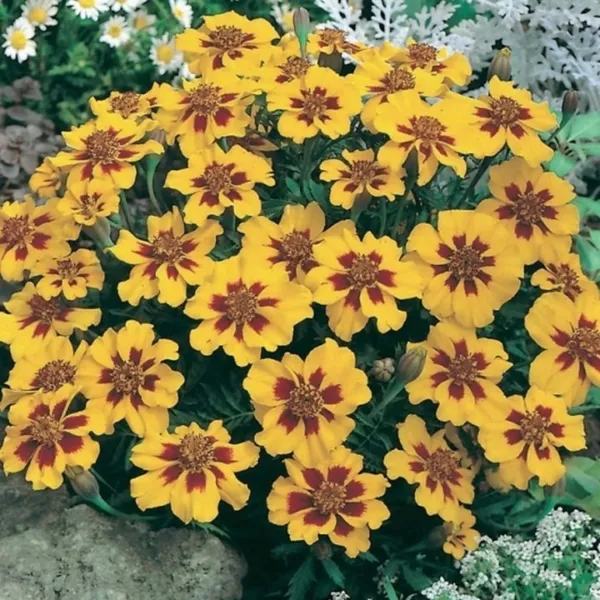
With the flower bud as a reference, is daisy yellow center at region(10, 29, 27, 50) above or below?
below

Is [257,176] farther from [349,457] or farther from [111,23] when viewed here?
[111,23]

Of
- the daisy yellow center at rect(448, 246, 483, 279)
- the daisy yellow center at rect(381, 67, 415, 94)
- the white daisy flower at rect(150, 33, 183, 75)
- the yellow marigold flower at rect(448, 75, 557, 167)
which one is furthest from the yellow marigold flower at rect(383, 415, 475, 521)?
the white daisy flower at rect(150, 33, 183, 75)

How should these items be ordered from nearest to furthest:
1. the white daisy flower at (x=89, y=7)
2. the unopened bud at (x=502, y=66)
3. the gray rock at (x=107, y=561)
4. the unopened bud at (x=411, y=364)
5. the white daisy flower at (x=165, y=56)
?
1. the unopened bud at (x=411, y=364)
2. the gray rock at (x=107, y=561)
3. the unopened bud at (x=502, y=66)
4. the white daisy flower at (x=89, y=7)
5. the white daisy flower at (x=165, y=56)

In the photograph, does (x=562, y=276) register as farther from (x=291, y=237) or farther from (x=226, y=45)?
(x=226, y=45)

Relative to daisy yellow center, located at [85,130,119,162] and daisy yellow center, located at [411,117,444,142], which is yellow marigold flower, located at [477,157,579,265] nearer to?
daisy yellow center, located at [411,117,444,142]

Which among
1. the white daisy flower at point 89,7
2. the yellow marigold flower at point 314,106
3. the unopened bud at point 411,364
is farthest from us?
the white daisy flower at point 89,7

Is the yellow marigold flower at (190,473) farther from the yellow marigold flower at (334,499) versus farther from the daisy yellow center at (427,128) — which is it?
the daisy yellow center at (427,128)

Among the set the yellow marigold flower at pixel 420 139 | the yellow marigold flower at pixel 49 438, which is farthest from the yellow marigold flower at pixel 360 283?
the yellow marigold flower at pixel 49 438

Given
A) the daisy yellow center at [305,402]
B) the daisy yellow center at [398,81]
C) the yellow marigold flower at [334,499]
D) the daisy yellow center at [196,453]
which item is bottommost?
the yellow marigold flower at [334,499]

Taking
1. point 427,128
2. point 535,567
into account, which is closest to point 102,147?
point 427,128
